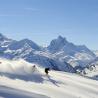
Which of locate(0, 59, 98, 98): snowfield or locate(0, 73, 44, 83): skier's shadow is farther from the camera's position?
locate(0, 73, 44, 83): skier's shadow

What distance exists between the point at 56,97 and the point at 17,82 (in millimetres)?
5780

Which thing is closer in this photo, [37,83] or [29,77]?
[37,83]

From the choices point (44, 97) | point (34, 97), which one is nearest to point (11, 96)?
point (34, 97)

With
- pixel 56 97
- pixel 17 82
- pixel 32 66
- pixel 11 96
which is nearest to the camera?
pixel 11 96

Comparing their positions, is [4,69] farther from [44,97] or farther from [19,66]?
[44,97]

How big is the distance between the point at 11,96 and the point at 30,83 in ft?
38.2

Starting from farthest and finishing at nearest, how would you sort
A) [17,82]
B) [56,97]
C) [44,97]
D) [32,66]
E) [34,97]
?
[32,66] < [17,82] < [56,97] < [44,97] < [34,97]

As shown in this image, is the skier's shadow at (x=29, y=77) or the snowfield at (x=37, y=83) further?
the skier's shadow at (x=29, y=77)

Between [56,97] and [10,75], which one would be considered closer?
[56,97]

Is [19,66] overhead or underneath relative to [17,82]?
overhead

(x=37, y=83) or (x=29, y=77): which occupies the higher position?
(x=29, y=77)

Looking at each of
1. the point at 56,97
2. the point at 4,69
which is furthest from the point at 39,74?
the point at 56,97

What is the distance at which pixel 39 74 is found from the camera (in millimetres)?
39562

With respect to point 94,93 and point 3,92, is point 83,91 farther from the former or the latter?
point 3,92
